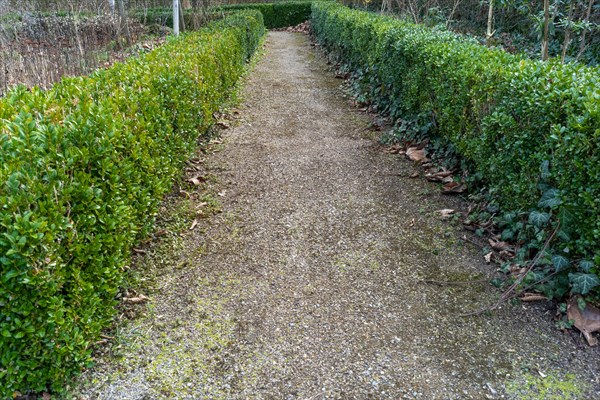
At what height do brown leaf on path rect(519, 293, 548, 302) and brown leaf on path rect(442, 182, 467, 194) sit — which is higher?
brown leaf on path rect(442, 182, 467, 194)

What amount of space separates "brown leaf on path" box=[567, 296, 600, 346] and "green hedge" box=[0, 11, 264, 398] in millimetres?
2591

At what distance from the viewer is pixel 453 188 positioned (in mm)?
4246

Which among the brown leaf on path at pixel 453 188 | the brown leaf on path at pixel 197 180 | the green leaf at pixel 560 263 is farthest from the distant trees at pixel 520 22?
the brown leaf on path at pixel 197 180

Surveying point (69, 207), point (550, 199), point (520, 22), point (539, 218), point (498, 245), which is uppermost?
point (520, 22)

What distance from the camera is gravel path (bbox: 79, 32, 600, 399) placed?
90.9 inches

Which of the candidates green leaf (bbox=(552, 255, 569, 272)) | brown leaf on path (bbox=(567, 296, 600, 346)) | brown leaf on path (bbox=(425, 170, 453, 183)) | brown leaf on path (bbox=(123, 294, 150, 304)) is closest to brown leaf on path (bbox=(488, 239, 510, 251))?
green leaf (bbox=(552, 255, 569, 272))

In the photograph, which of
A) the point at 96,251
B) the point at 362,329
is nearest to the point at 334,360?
the point at 362,329

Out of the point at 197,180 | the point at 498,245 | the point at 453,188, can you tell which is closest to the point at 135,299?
the point at 197,180

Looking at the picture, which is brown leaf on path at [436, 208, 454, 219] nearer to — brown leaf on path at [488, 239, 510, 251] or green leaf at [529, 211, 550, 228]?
Answer: brown leaf on path at [488, 239, 510, 251]

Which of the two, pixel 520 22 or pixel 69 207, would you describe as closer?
pixel 69 207

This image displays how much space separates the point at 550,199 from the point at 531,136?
475 millimetres

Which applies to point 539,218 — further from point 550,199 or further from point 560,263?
point 560,263

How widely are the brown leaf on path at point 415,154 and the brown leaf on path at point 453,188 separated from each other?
2.37 feet

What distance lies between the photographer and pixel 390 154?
211 inches
